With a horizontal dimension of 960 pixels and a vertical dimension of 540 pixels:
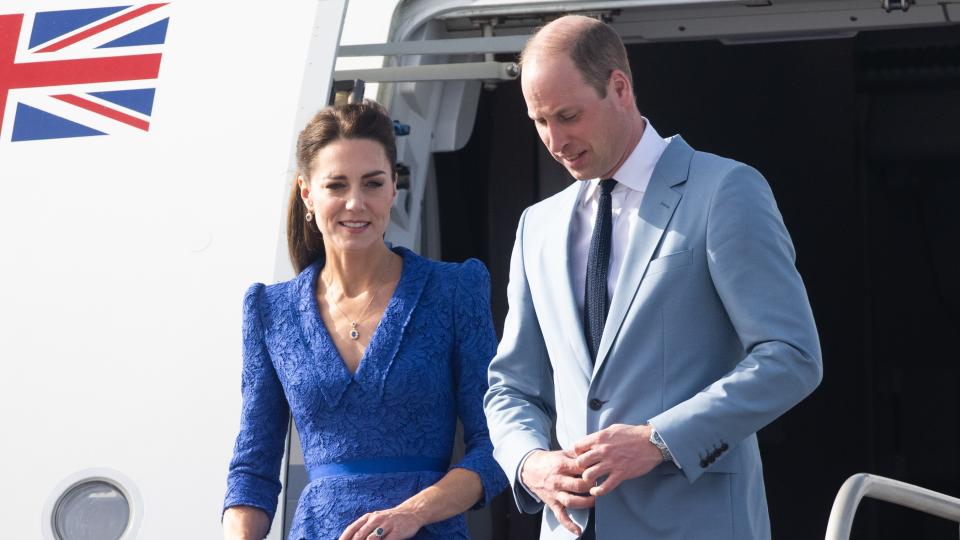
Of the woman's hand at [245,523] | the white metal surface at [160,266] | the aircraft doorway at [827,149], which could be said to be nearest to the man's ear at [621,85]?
the woman's hand at [245,523]

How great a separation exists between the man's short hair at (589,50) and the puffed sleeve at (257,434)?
782 millimetres

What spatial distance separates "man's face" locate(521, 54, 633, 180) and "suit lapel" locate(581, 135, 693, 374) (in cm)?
8

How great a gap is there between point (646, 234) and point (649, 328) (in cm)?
13

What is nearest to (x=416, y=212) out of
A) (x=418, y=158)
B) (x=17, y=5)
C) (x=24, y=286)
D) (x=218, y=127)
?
(x=418, y=158)

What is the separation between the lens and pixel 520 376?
2162 mm

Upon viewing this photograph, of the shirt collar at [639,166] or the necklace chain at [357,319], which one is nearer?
the shirt collar at [639,166]

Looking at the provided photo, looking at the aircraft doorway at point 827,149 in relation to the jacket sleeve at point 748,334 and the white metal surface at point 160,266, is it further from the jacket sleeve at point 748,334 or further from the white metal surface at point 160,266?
the jacket sleeve at point 748,334

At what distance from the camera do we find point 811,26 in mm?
3250

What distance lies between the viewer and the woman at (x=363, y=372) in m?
2.37

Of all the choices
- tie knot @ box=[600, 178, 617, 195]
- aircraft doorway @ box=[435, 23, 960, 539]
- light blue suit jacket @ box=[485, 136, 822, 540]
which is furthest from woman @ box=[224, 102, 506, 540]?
aircraft doorway @ box=[435, 23, 960, 539]

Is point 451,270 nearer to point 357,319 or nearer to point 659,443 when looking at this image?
point 357,319

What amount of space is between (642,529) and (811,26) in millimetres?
1671

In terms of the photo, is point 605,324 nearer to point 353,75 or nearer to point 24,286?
point 353,75

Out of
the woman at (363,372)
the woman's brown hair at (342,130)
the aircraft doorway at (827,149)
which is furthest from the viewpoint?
the aircraft doorway at (827,149)
